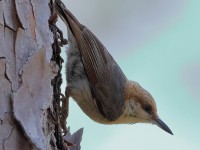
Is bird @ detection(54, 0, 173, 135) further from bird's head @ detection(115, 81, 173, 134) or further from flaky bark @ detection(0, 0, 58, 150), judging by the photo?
flaky bark @ detection(0, 0, 58, 150)

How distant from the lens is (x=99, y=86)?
397cm

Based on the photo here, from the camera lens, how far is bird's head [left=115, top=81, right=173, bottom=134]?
4.30 meters

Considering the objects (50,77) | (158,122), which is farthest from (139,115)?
(50,77)

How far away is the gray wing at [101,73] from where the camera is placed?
3.82m

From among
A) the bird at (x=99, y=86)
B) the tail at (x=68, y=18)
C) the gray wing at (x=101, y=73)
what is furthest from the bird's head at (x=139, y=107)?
the tail at (x=68, y=18)

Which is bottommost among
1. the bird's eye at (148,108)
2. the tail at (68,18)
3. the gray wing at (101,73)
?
the bird's eye at (148,108)

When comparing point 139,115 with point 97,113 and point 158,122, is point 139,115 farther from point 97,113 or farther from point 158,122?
point 97,113

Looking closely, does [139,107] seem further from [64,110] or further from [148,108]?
[64,110]

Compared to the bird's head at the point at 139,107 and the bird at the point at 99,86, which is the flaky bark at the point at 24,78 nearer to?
the bird at the point at 99,86

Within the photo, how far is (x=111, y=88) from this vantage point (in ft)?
13.4

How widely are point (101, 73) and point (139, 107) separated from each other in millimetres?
564

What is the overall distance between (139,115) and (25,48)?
8.78 ft

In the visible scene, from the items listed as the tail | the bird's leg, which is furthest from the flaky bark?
the tail

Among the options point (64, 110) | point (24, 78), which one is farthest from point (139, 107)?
point (24, 78)
